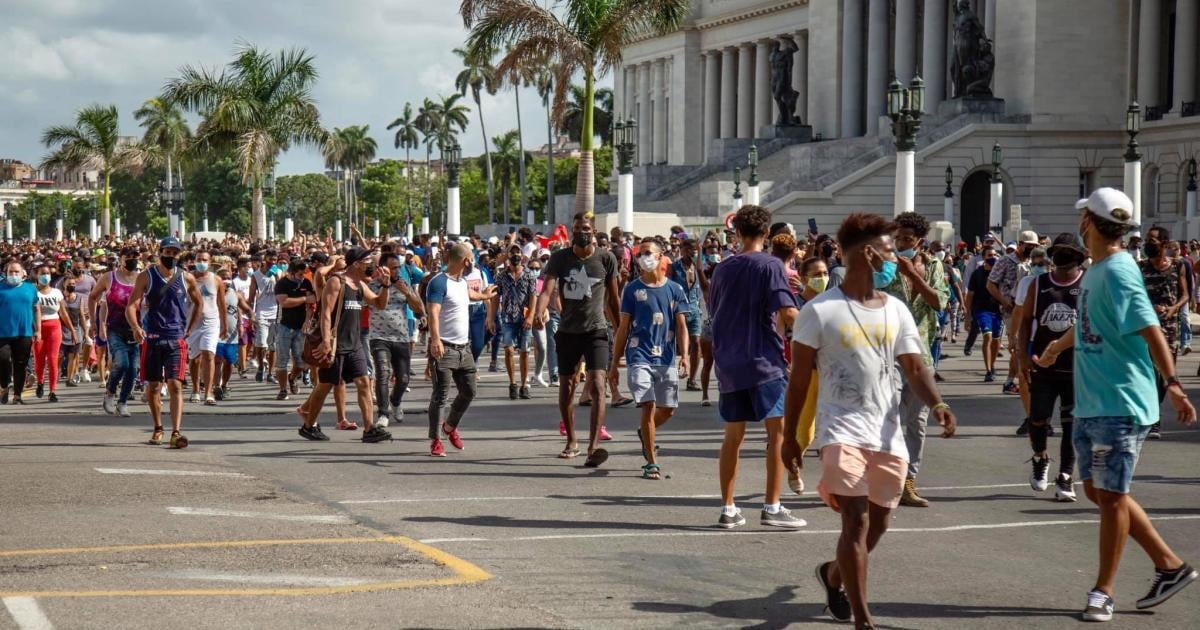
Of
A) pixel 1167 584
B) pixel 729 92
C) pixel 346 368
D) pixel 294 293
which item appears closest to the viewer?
pixel 1167 584

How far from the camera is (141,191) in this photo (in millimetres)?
147875

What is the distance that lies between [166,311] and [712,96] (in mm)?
76163

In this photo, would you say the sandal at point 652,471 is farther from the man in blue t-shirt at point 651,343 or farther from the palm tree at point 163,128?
the palm tree at point 163,128

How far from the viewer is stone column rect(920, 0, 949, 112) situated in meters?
64.1

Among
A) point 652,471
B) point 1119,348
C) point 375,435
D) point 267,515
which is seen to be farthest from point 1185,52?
point 1119,348

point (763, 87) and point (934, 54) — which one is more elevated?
point (763, 87)

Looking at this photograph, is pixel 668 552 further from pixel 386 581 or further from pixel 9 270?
pixel 9 270

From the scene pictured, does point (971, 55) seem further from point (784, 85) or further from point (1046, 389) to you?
point (1046, 389)

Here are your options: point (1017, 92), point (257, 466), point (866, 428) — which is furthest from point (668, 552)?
point (1017, 92)

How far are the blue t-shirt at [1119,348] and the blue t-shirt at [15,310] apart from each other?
1488cm

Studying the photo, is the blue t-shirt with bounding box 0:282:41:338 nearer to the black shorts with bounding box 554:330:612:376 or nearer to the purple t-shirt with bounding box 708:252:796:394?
the black shorts with bounding box 554:330:612:376

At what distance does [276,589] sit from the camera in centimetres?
758

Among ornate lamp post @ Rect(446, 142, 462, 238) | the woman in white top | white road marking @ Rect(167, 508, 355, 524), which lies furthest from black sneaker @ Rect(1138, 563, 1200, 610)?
ornate lamp post @ Rect(446, 142, 462, 238)

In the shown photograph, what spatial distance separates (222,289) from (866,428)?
13242 mm
